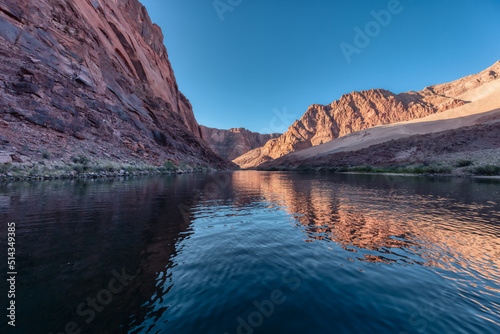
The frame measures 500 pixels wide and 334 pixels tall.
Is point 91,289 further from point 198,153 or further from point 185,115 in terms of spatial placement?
point 185,115

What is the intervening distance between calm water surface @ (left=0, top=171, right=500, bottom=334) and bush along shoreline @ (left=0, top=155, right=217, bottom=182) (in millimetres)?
19172

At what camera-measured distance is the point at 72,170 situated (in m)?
28.0

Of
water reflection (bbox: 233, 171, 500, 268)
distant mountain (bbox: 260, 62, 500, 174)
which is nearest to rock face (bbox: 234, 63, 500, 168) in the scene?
distant mountain (bbox: 260, 62, 500, 174)

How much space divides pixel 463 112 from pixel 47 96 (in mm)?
160562

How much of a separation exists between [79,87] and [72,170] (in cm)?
2070

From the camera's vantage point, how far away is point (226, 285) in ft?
14.4

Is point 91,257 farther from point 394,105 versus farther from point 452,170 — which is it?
point 394,105

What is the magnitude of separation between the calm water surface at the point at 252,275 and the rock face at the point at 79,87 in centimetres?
2952

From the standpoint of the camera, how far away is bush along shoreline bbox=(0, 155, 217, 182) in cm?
2236

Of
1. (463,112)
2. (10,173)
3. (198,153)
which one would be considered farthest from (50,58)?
(463,112)

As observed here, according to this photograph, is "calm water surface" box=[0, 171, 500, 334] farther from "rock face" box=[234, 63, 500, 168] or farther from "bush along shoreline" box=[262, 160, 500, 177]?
"rock face" box=[234, 63, 500, 168]

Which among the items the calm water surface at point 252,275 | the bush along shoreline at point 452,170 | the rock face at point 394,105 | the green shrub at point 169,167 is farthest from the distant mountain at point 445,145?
the green shrub at point 169,167

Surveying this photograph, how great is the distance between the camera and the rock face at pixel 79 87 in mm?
29500

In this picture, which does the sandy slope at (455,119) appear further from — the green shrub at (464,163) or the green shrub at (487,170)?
the green shrub at (487,170)
